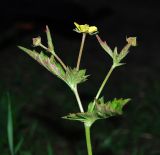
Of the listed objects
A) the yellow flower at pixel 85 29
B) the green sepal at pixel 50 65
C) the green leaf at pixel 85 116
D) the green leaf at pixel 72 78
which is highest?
the yellow flower at pixel 85 29

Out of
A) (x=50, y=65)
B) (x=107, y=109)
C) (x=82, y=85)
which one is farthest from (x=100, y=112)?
(x=82, y=85)

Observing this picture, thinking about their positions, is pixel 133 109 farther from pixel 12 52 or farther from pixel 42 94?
pixel 12 52

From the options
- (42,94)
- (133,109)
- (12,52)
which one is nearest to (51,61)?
(133,109)

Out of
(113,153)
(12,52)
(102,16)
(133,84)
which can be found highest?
(102,16)

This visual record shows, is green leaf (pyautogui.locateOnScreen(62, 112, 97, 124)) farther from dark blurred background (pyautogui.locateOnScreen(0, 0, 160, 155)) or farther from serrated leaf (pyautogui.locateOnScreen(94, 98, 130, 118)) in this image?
dark blurred background (pyautogui.locateOnScreen(0, 0, 160, 155))

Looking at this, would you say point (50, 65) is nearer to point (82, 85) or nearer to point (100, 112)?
point (100, 112)

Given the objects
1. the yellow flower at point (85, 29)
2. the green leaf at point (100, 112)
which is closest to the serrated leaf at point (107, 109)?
the green leaf at point (100, 112)

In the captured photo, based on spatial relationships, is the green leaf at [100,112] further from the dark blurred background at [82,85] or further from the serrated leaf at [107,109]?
the dark blurred background at [82,85]

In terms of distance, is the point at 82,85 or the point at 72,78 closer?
the point at 72,78
